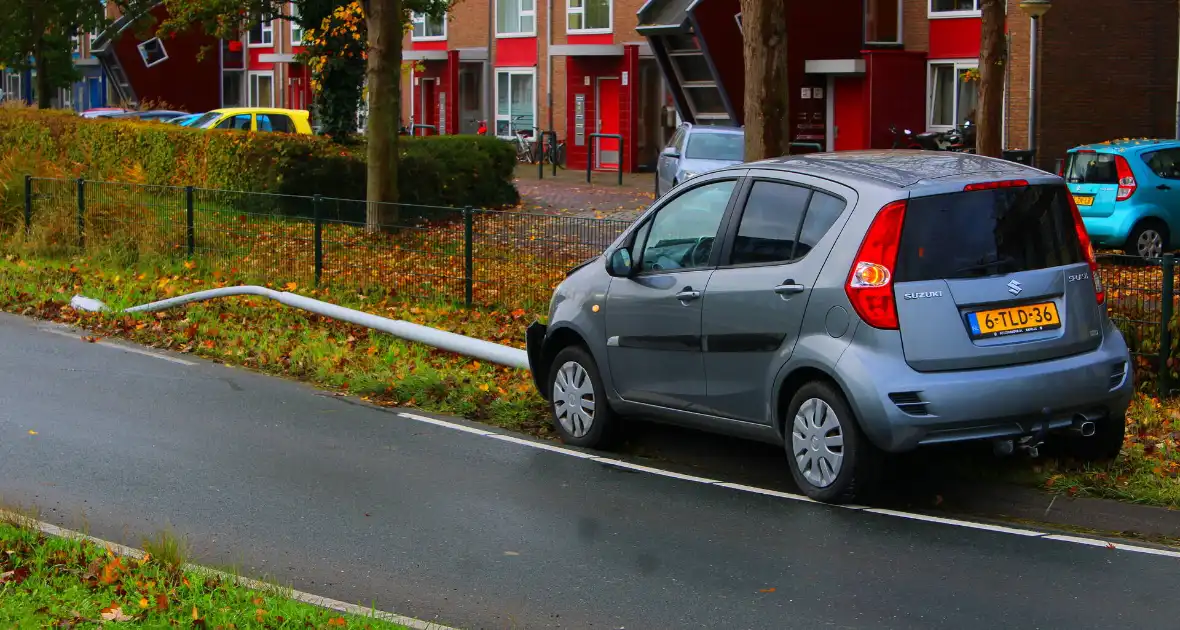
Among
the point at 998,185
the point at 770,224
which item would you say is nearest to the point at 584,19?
the point at 770,224

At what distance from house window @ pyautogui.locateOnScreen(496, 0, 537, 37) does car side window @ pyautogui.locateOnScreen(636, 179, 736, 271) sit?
3673 centimetres

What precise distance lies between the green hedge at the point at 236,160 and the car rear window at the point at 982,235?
16157mm

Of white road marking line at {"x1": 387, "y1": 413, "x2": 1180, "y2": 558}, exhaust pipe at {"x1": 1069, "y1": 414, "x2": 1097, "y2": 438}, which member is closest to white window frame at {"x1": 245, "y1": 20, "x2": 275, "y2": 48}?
white road marking line at {"x1": 387, "y1": 413, "x2": 1180, "y2": 558}

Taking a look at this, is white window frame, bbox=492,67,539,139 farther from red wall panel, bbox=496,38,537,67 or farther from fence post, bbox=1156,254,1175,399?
fence post, bbox=1156,254,1175,399

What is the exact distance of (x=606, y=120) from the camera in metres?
42.3

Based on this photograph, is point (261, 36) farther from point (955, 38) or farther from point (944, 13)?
point (955, 38)

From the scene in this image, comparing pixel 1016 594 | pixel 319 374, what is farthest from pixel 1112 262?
pixel 319 374

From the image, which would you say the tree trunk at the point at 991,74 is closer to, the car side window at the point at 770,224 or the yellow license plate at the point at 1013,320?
the car side window at the point at 770,224

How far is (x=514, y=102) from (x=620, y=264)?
37.8 meters

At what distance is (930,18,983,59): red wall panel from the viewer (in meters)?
34.0

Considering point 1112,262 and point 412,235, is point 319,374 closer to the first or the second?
point 412,235

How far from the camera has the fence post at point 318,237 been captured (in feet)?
50.8

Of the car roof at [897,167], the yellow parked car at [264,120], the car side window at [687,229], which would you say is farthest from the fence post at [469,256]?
the yellow parked car at [264,120]

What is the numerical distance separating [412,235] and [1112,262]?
275 inches
